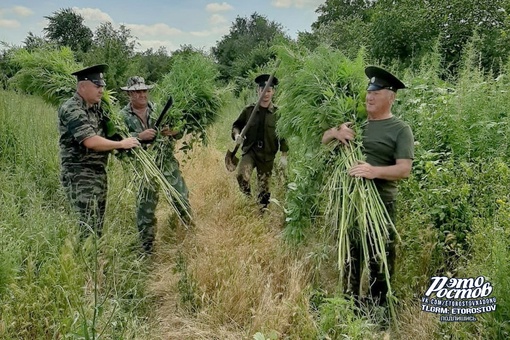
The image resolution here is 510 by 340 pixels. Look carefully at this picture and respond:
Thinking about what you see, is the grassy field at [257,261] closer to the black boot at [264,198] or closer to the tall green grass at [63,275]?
the tall green grass at [63,275]

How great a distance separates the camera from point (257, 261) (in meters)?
3.68

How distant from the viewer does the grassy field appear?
2575mm

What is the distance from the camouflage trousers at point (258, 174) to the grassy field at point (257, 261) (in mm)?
400

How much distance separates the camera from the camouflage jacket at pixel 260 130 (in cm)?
517

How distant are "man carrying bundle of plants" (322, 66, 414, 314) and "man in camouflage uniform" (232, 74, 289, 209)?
81.5 inches

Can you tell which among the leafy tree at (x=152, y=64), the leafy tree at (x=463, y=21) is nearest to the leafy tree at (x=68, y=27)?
the leafy tree at (x=152, y=64)

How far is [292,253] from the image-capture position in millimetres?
3594

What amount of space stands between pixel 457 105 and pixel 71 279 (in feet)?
12.7

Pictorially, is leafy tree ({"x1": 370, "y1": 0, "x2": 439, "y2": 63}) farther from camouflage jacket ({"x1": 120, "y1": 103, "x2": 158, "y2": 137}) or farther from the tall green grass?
the tall green grass

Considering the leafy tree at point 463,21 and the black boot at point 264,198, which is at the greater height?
the leafy tree at point 463,21

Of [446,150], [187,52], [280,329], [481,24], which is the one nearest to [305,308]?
[280,329]

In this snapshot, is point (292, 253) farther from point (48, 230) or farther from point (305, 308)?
point (48, 230)

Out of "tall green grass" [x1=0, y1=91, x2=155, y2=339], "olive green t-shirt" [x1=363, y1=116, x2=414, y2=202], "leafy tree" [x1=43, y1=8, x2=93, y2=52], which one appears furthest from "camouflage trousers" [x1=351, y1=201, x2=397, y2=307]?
"leafy tree" [x1=43, y1=8, x2=93, y2=52]

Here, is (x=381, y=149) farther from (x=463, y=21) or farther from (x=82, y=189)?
(x=463, y=21)
